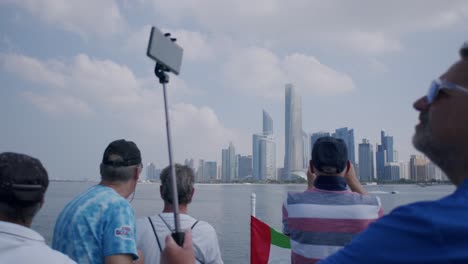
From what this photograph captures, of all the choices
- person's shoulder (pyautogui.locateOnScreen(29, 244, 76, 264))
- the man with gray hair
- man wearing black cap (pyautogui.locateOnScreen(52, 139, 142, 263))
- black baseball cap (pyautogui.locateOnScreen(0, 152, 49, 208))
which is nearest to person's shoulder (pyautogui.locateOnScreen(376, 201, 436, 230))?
person's shoulder (pyautogui.locateOnScreen(29, 244, 76, 264))

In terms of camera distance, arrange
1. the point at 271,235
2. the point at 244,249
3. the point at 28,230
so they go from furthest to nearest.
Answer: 1. the point at 244,249
2. the point at 271,235
3. the point at 28,230

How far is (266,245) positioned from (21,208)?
3.30m

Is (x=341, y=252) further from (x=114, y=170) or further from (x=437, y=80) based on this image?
(x=114, y=170)

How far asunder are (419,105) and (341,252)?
1.84 ft

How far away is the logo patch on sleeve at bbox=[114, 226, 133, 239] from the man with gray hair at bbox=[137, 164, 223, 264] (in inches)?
15.0

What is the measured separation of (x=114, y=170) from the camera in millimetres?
2906

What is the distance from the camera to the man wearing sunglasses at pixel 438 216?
1.04 metres

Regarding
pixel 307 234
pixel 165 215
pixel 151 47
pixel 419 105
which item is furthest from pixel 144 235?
pixel 419 105

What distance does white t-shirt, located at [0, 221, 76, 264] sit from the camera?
172cm

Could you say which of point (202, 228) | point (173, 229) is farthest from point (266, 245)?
point (173, 229)

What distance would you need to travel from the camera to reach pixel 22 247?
1749mm

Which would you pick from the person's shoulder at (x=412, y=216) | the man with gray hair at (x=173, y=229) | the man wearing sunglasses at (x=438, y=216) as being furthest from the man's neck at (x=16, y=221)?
the person's shoulder at (x=412, y=216)

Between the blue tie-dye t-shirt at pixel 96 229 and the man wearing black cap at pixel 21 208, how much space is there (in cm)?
62

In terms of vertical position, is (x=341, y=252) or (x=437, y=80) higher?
(x=437, y=80)
